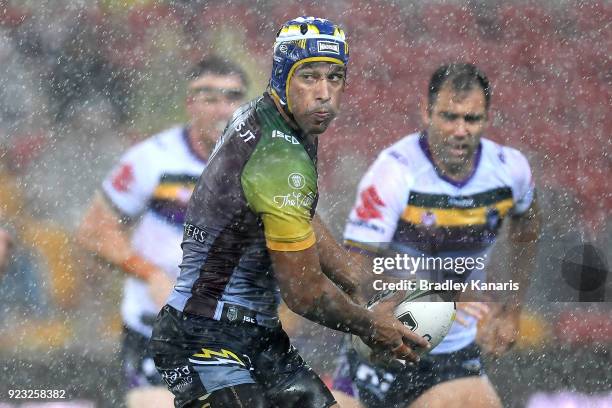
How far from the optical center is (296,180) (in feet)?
13.0

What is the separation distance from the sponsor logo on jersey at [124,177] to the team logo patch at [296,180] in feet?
9.65

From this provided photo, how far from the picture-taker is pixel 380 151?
6691mm

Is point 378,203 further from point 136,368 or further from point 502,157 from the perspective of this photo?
point 136,368

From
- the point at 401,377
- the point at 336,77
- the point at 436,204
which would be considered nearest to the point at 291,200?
the point at 336,77

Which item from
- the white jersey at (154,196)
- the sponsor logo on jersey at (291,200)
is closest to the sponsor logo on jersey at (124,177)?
the white jersey at (154,196)

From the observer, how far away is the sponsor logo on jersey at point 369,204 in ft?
22.0

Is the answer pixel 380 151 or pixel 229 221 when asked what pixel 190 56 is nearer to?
pixel 380 151

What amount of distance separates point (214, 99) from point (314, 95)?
2637 mm

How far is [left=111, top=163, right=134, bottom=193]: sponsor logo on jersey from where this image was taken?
6730mm

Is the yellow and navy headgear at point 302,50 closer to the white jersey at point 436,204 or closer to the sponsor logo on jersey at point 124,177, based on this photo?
the white jersey at point 436,204

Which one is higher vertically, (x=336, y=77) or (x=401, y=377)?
(x=336, y=77)

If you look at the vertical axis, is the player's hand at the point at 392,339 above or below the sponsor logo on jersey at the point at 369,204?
below

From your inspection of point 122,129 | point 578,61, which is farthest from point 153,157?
point 578,61

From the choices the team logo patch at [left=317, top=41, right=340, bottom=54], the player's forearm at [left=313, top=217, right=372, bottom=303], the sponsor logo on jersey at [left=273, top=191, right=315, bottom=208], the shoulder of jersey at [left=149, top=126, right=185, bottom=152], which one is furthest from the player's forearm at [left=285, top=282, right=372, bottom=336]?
the shoulder of jersey at [left=149, top=126, right=185, bottom=152]
